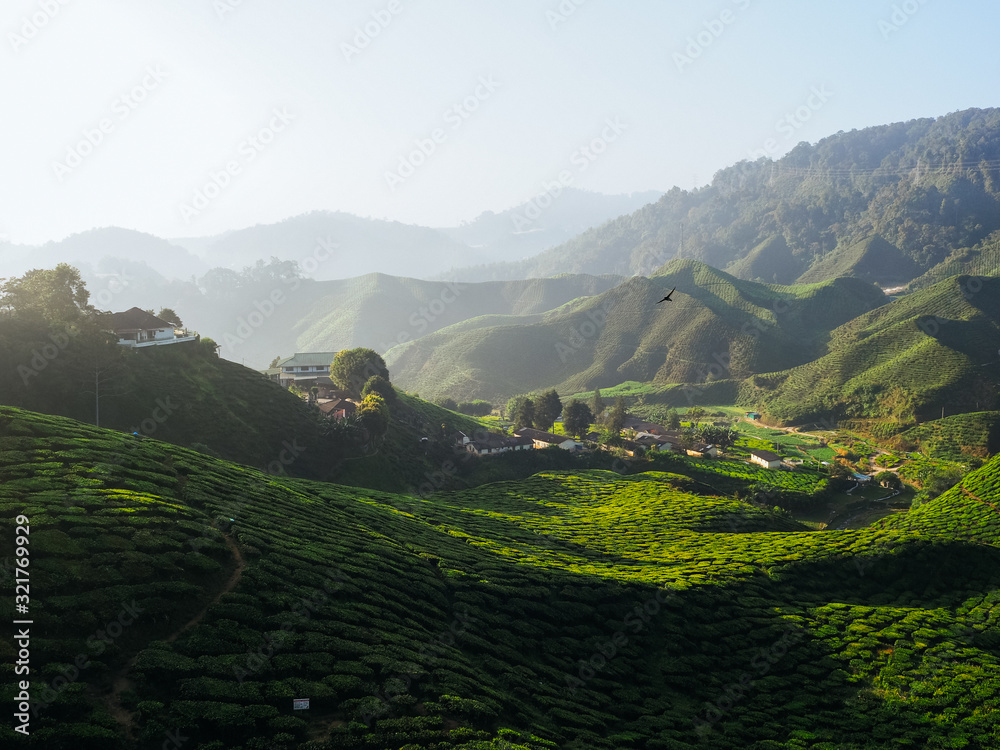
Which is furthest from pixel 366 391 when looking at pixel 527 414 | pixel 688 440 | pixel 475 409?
pixel 475 409

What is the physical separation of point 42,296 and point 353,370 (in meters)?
44.9

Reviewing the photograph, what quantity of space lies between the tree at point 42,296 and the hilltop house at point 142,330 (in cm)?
871

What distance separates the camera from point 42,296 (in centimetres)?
5209

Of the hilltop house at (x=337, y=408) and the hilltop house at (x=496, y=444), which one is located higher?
the hilltop house at (x=337, y=408)

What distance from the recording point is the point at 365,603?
26188 mm

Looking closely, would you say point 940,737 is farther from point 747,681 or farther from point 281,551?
point 281,551

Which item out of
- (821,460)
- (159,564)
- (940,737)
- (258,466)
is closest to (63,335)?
(258,466)

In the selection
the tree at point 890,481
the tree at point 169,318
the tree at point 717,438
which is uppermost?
the tree at point 169,318

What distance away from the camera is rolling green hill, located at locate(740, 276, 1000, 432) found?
124 m

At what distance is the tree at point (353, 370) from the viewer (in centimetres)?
9205

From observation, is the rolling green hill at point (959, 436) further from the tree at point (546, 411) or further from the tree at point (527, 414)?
the tree at point (527, 414)

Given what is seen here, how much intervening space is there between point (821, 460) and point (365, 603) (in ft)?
350

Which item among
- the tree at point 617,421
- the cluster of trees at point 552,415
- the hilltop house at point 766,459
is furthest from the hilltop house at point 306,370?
the hilltop house at point 766,459

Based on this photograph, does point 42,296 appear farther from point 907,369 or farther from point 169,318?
point 907,369
